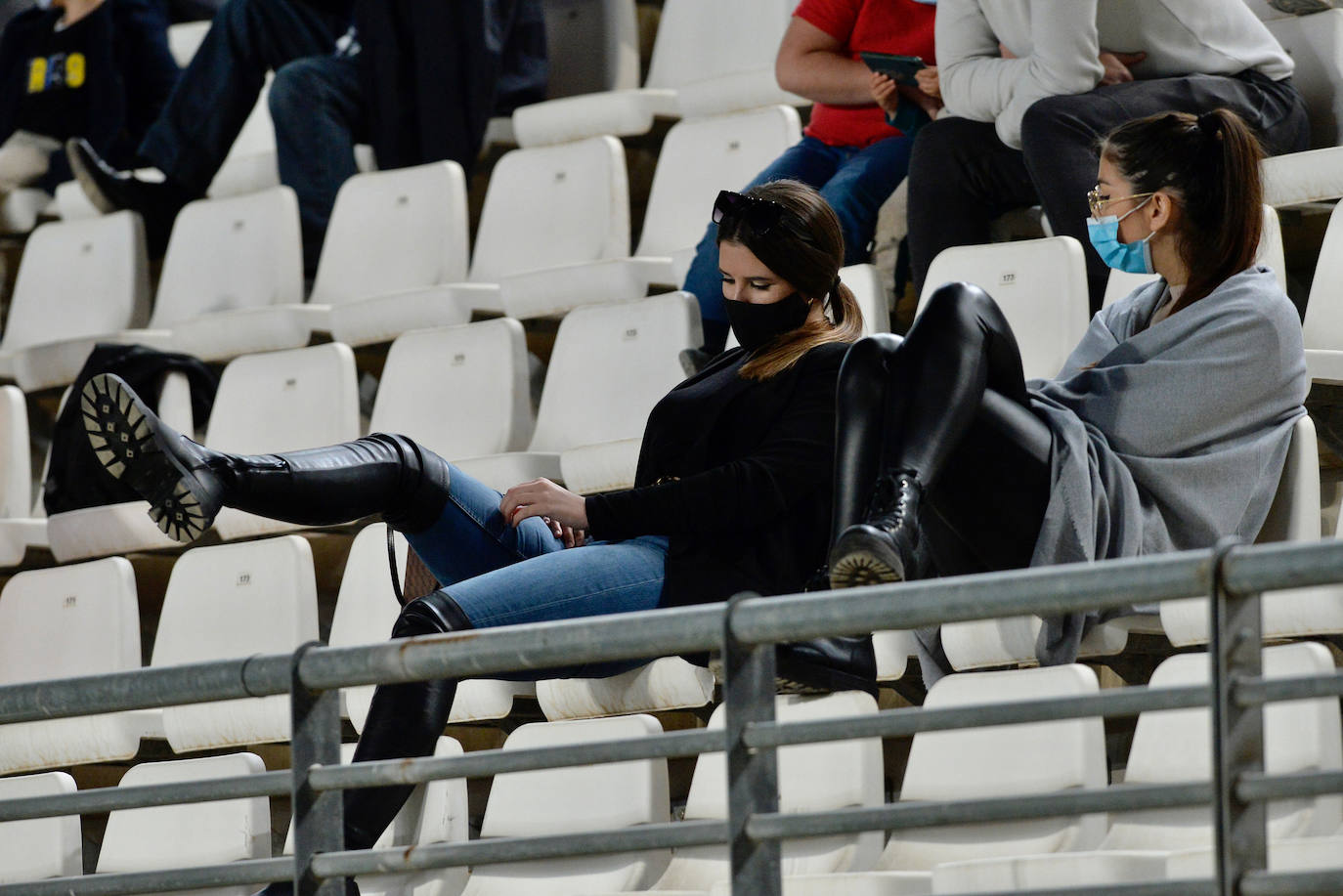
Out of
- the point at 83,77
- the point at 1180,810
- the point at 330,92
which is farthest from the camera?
the point at 83,77

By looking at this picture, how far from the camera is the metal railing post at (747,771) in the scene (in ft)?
5.26

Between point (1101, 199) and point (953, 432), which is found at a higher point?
point (1101, 199)

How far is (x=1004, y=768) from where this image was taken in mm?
2279

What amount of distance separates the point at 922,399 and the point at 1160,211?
0.53 m

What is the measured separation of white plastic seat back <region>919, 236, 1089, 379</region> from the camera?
3025 mm

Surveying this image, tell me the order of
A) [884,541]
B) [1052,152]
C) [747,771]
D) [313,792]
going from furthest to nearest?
[1052,152] → [884,541] → [313,792] → [747,771]

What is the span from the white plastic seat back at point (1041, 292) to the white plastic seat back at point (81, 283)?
8.85ft

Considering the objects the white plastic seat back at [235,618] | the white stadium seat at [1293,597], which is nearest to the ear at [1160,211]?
the white stadium seat at [1293,597]

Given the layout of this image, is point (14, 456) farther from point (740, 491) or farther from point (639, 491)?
point (740, 491)

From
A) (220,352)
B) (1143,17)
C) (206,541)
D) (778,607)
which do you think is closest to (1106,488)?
(778,607)

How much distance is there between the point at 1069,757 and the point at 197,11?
16.7ft

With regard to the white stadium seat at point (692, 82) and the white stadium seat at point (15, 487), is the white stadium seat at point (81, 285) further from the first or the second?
the white stadium seat at point (692, 82)

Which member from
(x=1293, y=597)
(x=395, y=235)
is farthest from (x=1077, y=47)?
(x=395, y=235)

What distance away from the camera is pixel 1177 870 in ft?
6.52
